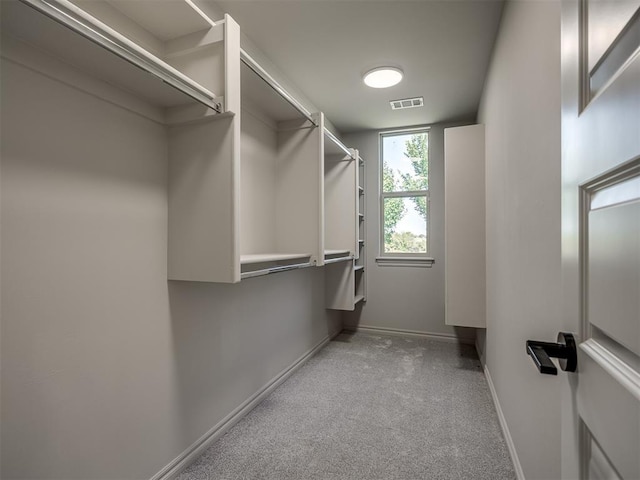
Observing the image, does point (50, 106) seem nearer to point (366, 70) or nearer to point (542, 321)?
point (542, 321)

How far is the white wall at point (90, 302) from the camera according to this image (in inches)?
40.8

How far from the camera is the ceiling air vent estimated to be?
10.4 feet

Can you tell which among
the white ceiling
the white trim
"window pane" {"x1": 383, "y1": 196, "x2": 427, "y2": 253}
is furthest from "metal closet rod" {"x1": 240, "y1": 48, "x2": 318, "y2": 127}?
"window pane" {"x1": 383, "y1": 196, "x2": 427, "y2": 253}

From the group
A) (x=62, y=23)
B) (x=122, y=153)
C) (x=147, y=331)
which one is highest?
(x=62, y=23)

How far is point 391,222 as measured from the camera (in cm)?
409

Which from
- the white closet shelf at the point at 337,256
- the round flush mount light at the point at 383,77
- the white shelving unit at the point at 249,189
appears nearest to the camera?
the white shelving unit at the point at 249,189

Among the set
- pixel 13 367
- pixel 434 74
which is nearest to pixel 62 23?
pixel 13 367

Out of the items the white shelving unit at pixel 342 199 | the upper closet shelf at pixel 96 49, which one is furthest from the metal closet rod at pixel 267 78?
the white shelving unit at pixel 342 199

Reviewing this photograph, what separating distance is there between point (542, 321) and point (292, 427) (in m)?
1.58

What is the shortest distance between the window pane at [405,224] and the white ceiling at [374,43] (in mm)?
1193

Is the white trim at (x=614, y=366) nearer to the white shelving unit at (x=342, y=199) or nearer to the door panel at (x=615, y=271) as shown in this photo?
the door panel at (x=615, y=271)

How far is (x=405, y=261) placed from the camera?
3961mm

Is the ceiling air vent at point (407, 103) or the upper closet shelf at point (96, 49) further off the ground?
the ceiling air vent at point (407, 103)

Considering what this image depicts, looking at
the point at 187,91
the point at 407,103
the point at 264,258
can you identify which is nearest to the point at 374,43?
the point at 407,103
